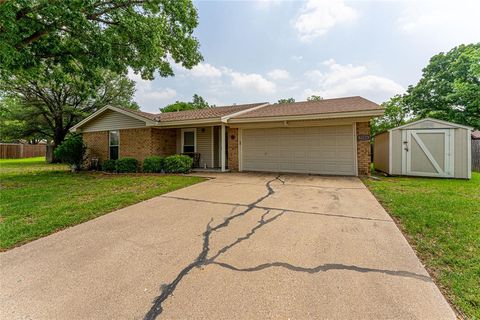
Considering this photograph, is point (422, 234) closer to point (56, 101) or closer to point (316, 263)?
point (316, 263)

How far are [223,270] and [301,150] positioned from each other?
309 inches

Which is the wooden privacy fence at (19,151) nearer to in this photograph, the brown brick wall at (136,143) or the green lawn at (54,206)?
the brown brick wall at (136,143)

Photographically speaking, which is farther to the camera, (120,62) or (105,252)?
(120,62)

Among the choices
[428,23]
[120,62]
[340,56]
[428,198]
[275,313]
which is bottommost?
[275,313]

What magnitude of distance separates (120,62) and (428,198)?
10.9 metres

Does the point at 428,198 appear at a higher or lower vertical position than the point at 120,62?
lower

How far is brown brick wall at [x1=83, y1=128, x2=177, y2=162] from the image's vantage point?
1098cm

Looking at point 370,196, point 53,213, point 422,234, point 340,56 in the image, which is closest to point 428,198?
point 370,196

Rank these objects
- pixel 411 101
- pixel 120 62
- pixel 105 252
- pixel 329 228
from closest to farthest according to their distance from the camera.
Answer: pixel 105 252 → pixel 329 228 → pixel 120 62 → pixel 411 101

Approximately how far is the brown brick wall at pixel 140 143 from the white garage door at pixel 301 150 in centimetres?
435

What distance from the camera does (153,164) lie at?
10.1m

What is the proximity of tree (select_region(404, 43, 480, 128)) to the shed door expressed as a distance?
27.5ft

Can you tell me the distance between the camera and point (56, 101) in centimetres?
1956

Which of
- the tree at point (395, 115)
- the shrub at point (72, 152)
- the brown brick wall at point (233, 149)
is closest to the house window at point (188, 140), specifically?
the brown brick wall at point (233, 149)
